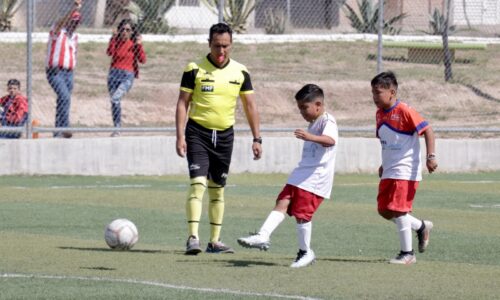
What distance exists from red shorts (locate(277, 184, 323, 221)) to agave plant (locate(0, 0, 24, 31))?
19637 millimetres

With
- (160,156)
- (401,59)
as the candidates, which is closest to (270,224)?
(160,156)

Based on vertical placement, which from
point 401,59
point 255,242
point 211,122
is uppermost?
point 401,59

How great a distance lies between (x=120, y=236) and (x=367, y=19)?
52.8 ft

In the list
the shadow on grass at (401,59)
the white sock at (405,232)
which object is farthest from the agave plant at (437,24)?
the white sock at (405,232)

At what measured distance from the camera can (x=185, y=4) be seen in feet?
93.4

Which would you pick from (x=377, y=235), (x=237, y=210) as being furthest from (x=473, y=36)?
(x=377, y=235)

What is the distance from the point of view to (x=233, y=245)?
12.5 m

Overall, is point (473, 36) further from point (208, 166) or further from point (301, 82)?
point (208, 166)

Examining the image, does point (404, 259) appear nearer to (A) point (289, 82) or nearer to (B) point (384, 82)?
(B) point (384, 82)

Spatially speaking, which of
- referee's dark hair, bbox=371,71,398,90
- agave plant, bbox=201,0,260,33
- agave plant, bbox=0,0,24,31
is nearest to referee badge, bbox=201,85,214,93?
referee's dark hair, bbox=371,71,398,90

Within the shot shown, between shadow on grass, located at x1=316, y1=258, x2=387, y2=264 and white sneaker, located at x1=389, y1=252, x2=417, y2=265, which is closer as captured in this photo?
white sneaker, located at x1=389, y1=252, x2=417, y2=265

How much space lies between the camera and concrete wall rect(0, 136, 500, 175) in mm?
19266

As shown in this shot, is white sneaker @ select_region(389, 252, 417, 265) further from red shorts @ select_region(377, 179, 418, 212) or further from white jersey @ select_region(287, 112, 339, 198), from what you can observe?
white jersey @ select_region(287, 112, 339, 198)

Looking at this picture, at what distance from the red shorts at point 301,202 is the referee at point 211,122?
1.19 m
